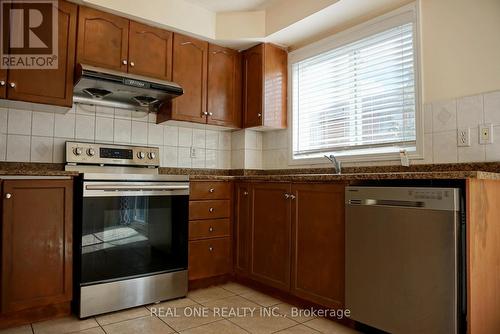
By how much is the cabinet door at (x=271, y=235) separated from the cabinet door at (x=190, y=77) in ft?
2.92

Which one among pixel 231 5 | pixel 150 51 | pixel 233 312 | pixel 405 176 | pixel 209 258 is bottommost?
pixel 233 312

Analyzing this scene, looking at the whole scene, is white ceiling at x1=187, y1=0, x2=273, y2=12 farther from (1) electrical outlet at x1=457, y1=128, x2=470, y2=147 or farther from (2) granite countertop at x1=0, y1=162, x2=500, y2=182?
(1) electrical outlet at x1=457, y1=128, x2=470, y2=147

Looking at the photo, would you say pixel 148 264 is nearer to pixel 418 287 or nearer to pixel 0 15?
pixel 418 287

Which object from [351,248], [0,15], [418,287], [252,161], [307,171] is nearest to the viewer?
[418,287]

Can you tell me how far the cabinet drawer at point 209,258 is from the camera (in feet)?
9.00

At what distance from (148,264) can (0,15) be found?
191cm

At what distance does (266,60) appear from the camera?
→ 320 cm

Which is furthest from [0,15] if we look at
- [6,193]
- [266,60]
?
[266,60]

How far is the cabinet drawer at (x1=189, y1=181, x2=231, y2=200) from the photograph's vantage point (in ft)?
9.12

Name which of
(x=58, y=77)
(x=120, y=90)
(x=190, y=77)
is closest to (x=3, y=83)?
(x=58, y=77)

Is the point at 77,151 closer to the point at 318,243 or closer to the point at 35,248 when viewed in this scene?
the point at 35,248

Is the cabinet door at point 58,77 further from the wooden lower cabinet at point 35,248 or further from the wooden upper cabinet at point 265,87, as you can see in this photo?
the wooden upper cabinet at point 265,87

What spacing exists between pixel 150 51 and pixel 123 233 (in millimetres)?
1478

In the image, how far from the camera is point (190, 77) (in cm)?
305
